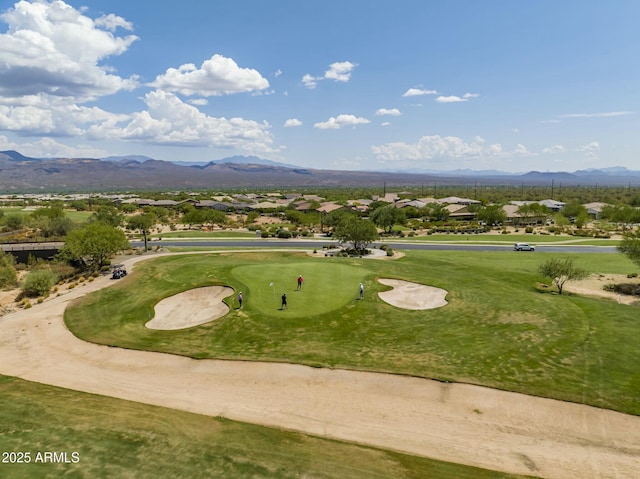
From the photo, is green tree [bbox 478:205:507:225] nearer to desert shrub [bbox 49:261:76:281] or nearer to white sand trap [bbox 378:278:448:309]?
white sand trap [bbox 378:278:448:309]

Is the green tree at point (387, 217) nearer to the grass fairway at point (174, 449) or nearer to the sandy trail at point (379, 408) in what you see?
the sandy trail at point (379, 408)

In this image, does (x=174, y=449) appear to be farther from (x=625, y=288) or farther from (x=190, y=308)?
(x=625, y=288)

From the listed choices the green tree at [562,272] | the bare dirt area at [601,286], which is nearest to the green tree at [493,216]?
the bare dirt area at [601,286]

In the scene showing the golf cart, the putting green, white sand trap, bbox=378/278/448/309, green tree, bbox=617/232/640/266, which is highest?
green tree, bbox=617/232/640/266

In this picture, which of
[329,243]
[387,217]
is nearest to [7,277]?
[329,243]

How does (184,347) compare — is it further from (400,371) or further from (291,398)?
(400,371)

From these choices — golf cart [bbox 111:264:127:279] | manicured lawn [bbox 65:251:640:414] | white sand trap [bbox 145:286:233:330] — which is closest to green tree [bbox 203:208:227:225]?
golf cart [bbox 111:264:127:279]

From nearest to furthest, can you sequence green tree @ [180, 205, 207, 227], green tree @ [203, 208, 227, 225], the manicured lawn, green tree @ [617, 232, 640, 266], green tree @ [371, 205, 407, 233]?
the manicured lawn → green tree @ [617, 232, 640, 266] → green tree @ [371, 205, 407, 233] → green tree @ [180, 205, 207, 227] → green tree @ [203, 208, 227, 225]
